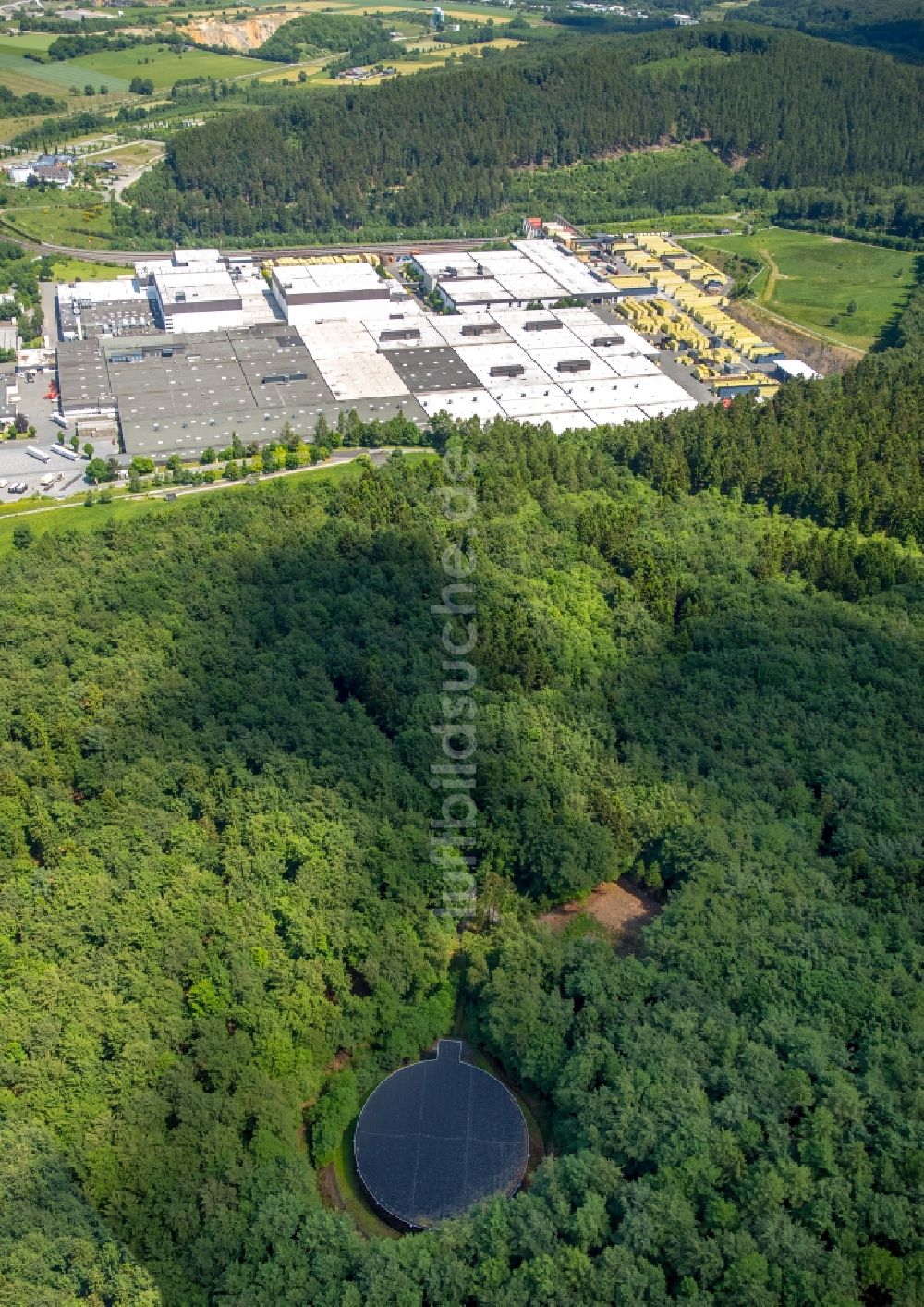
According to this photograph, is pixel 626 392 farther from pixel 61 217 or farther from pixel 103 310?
pixel 61 217

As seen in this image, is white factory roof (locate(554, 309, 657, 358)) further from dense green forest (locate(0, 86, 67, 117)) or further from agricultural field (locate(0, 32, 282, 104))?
agricultural field (locate(0, 32, 282, 104))

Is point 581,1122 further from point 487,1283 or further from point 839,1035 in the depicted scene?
point 839,1035

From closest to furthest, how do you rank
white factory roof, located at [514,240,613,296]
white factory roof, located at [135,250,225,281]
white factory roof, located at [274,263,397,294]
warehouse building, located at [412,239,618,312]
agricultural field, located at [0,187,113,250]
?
white factory roof, located at [274,263,397,294] → warehouse building, located at [412,239,618,312] → white factory roof, located at [135,250,225,281] → white factory roof, located at [514,240,613,296] → agricultural field, located at [0,187,113,250]

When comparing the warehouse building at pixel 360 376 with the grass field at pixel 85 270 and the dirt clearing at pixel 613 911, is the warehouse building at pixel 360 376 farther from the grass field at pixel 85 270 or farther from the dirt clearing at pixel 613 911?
the dirt clearing at pixel 613 911

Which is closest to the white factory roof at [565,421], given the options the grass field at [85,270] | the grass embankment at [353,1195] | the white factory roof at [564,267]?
the white factory roof at [564,267]

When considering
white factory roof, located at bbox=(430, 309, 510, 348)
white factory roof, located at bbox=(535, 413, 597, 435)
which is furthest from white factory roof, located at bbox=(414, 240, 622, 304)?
white factory roof, located at bbox=(535, 413, 597, 435)
